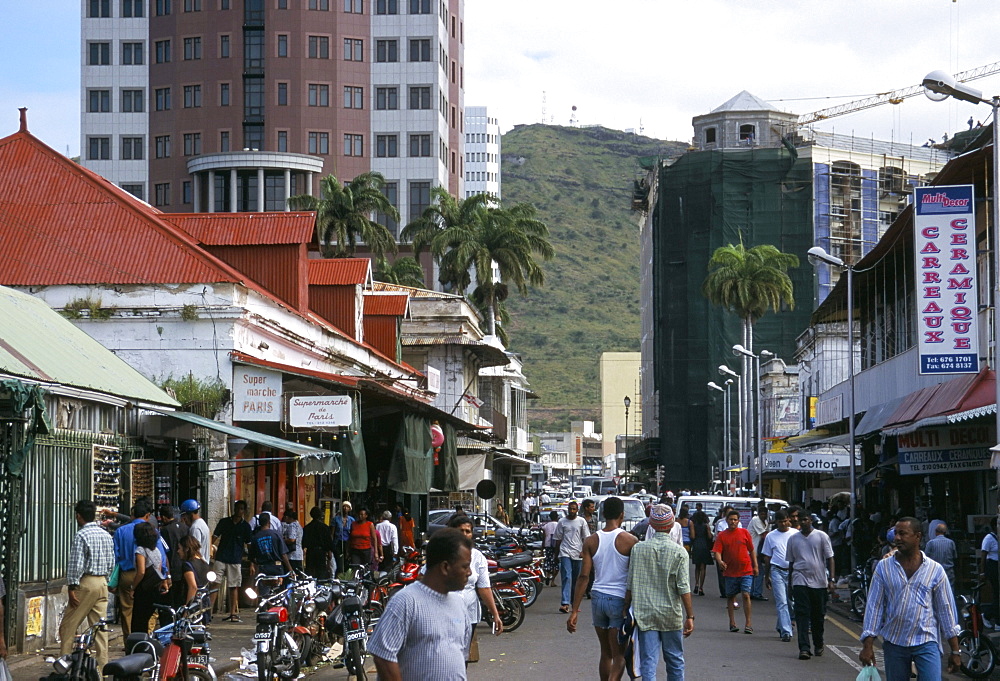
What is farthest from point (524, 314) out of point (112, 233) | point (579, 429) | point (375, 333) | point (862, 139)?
point (112, 233)

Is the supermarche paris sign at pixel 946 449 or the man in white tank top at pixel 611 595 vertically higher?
the supermarche paris sign at pixel 946 449

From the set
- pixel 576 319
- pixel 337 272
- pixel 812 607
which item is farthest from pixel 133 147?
pixel 576 319

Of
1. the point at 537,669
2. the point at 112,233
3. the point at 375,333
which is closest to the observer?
the point at 537,669

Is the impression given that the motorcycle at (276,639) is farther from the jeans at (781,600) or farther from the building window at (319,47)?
the building window at (319,47)

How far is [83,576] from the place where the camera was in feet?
42.4

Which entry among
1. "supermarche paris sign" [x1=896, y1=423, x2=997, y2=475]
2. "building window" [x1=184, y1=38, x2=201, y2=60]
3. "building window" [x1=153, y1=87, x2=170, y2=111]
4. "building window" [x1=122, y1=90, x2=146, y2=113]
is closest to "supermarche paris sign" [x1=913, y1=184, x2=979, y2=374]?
"supermarche paris sign" [x1=896, y1=423, x2=997, y2=475]

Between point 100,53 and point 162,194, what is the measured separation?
9832mm

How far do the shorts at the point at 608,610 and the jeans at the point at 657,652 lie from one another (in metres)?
0.68

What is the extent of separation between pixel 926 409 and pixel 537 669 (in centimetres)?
1167

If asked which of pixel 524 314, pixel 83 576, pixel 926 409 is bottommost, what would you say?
pixel 83 576

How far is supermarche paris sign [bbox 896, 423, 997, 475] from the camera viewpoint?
23.6m

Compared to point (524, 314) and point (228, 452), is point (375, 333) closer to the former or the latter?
point (228, 452)

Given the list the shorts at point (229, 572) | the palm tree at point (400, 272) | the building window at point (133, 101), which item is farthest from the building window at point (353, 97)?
the shorts at point (229, 572)

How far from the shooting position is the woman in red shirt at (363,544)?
22578mm
